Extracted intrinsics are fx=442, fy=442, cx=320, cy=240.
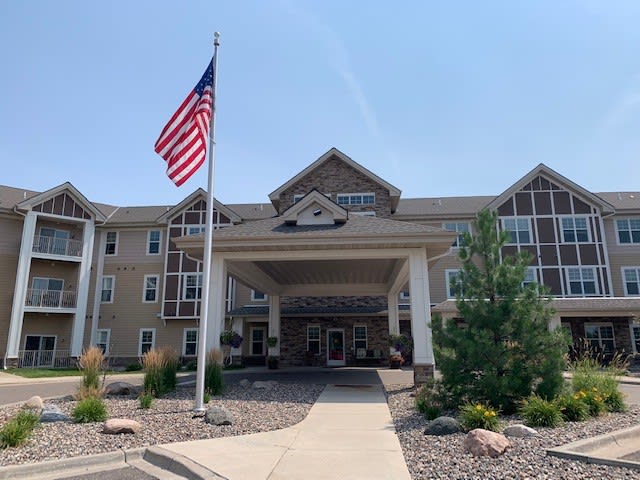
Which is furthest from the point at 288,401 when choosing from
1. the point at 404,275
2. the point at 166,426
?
the point at 404,275

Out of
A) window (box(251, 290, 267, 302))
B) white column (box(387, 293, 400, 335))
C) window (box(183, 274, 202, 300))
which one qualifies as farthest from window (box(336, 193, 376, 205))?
window (box(183, 274, 202, 300))

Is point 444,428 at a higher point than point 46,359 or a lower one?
lower

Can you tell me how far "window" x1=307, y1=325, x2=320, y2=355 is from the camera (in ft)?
85.2

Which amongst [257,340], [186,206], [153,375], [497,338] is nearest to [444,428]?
[497,338]

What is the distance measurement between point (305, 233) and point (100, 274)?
20872 millimetres

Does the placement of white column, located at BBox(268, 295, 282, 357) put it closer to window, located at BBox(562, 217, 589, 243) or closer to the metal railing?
the metal railing

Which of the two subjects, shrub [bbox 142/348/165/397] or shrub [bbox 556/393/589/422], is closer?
shrub [bbox 556/393/589/422]

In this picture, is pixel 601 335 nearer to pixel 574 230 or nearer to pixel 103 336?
pixel 574 230

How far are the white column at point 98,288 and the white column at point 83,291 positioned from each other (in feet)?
1.93

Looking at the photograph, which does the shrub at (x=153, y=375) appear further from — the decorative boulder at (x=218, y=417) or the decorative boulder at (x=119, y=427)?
the decorative boulder at (x=119, y=427)

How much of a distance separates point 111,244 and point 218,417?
24.8 metres

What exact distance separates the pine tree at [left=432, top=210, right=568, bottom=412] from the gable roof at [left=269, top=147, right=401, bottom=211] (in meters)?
17.7

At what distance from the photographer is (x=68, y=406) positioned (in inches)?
374

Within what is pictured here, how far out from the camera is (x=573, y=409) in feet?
24.6
